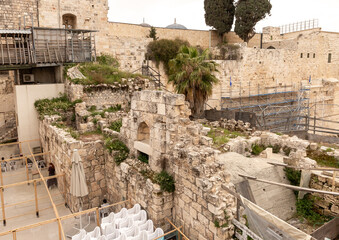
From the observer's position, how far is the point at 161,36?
25.7 m

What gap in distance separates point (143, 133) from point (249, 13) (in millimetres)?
20674

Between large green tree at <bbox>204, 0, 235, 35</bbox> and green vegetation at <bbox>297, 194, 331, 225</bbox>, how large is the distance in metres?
22.0

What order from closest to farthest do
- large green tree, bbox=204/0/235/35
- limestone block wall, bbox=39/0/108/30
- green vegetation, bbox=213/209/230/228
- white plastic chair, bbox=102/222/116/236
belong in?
green vegetation, bbox=213/209/230/228 → white plastic chair, bbox=102/222/116/236 → limestone block wall, bbox=39/0/108/30 → large green tree, bbox=204/0/235/35

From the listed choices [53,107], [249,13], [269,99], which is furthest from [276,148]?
[249,13]

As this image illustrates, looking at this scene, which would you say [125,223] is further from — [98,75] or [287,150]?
[98,75]

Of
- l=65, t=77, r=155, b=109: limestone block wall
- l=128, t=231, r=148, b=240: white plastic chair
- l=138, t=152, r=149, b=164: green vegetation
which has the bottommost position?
l=128, t=231, r=148, b=240: white plastic chair

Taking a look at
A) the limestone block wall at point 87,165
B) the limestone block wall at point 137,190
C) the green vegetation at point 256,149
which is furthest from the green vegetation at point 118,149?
the green vegetation at point 256,149

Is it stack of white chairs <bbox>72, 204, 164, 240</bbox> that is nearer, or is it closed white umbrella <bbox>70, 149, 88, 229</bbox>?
stack of white chairs <bbox>72, 204, 164, 240</bbox>

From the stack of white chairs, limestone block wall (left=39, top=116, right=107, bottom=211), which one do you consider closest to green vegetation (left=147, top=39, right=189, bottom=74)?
limestone block wall (left=39, top=116, right=107, bottom=211)

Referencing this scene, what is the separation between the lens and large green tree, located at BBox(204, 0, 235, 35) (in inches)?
1020

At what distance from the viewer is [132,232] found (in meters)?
7.02

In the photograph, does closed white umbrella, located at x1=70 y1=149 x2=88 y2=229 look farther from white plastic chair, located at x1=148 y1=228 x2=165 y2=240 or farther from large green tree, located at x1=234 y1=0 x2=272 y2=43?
large green tree, located at x1=234 y1=0 x2=272 y2=43

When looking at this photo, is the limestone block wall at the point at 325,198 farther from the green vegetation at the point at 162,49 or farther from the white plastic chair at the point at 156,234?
the green vegetation at the point at 162,49

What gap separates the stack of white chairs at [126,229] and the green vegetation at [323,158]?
20.2 feet
